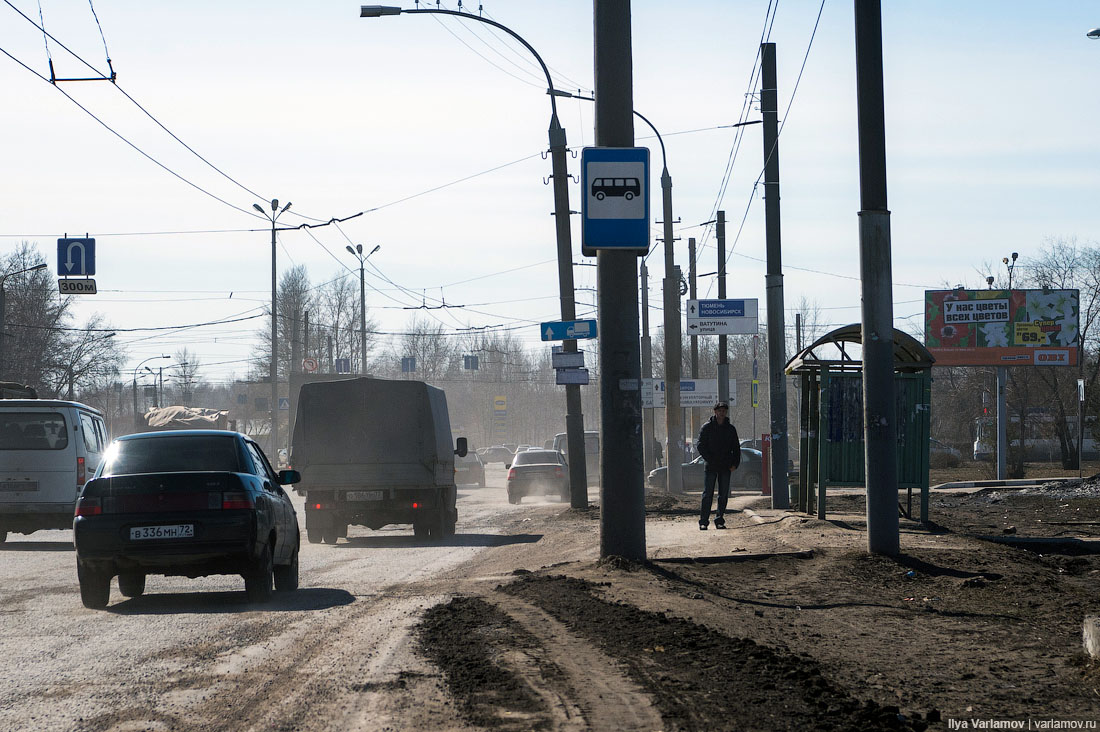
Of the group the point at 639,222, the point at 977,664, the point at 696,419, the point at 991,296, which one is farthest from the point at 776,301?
the point at 696,419

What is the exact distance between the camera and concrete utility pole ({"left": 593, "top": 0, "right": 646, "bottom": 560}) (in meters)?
11.0

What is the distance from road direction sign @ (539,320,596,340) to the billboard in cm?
2160

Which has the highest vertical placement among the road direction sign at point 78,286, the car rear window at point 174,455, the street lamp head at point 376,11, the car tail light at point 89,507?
the street lamp head at point 376,11

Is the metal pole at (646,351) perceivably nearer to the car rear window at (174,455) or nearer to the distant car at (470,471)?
the distant car at (470,471)

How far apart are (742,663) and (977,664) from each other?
1.42 meters

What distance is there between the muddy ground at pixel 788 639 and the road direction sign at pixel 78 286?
19.5m

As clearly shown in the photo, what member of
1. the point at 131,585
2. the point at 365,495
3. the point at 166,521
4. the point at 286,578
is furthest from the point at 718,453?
the point at 166,521

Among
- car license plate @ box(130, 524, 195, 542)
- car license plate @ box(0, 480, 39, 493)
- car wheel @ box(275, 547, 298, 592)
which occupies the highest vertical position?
car license plate @ box(130, 524, 195, 542)

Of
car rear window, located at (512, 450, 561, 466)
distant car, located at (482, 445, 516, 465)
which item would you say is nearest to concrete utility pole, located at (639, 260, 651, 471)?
car rear window, located at (512, 450, 561, 466)

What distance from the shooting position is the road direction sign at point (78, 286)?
2753 centimetres

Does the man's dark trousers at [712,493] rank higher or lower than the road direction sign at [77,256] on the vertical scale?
lower

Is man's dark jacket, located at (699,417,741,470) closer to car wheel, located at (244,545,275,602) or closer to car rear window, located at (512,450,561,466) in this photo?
car wheel, located at (244,545,275,602)

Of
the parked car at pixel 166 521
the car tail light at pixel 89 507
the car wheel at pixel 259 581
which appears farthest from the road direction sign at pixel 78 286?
the car wheel at pixel 259 581

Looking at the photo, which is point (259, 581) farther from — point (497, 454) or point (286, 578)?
point (497, 454)
